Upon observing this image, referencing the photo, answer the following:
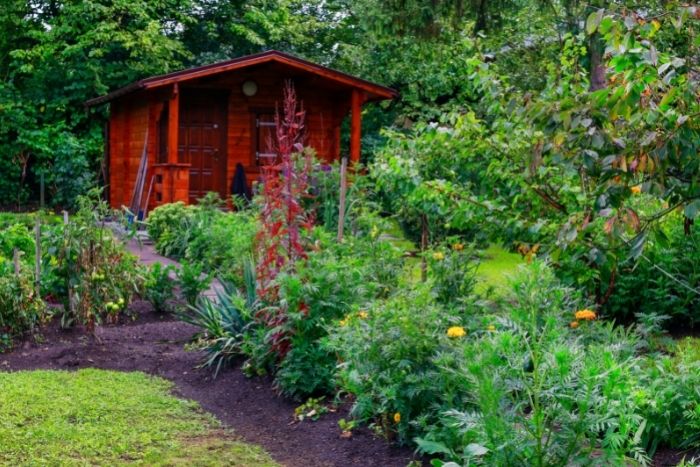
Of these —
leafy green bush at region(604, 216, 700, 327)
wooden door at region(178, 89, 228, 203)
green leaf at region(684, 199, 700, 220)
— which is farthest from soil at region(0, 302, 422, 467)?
wooden door at region(178, 89, 228, 203)

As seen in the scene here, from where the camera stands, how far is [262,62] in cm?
1709

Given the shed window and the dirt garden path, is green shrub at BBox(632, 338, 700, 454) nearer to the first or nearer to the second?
the dirt garden path

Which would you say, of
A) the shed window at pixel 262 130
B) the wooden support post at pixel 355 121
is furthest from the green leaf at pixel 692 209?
the shed window at pixel 262 130


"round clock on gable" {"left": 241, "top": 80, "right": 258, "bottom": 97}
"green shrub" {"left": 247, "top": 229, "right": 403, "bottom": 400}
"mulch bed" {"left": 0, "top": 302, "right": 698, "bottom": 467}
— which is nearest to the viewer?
"mulch bed" {"left": 0, "top": 302, "right": 698, "bottom": 467}

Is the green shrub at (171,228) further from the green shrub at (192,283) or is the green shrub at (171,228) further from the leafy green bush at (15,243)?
the green shrub at (192,283)

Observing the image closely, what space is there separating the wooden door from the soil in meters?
9.83

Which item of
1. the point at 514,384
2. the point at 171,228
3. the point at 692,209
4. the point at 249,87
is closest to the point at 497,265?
the point at 171,228

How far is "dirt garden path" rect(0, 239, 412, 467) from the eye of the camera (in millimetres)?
4828

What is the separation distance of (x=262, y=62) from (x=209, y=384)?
11.5m

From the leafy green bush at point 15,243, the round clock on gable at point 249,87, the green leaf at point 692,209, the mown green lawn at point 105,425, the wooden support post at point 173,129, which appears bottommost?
the mown green lawn at point 105,425

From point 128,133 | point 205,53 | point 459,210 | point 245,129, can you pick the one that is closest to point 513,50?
point 245,129

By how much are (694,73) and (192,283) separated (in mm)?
4977

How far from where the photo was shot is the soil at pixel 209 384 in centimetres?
483

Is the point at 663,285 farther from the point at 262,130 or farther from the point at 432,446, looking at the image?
the point at 262,130
